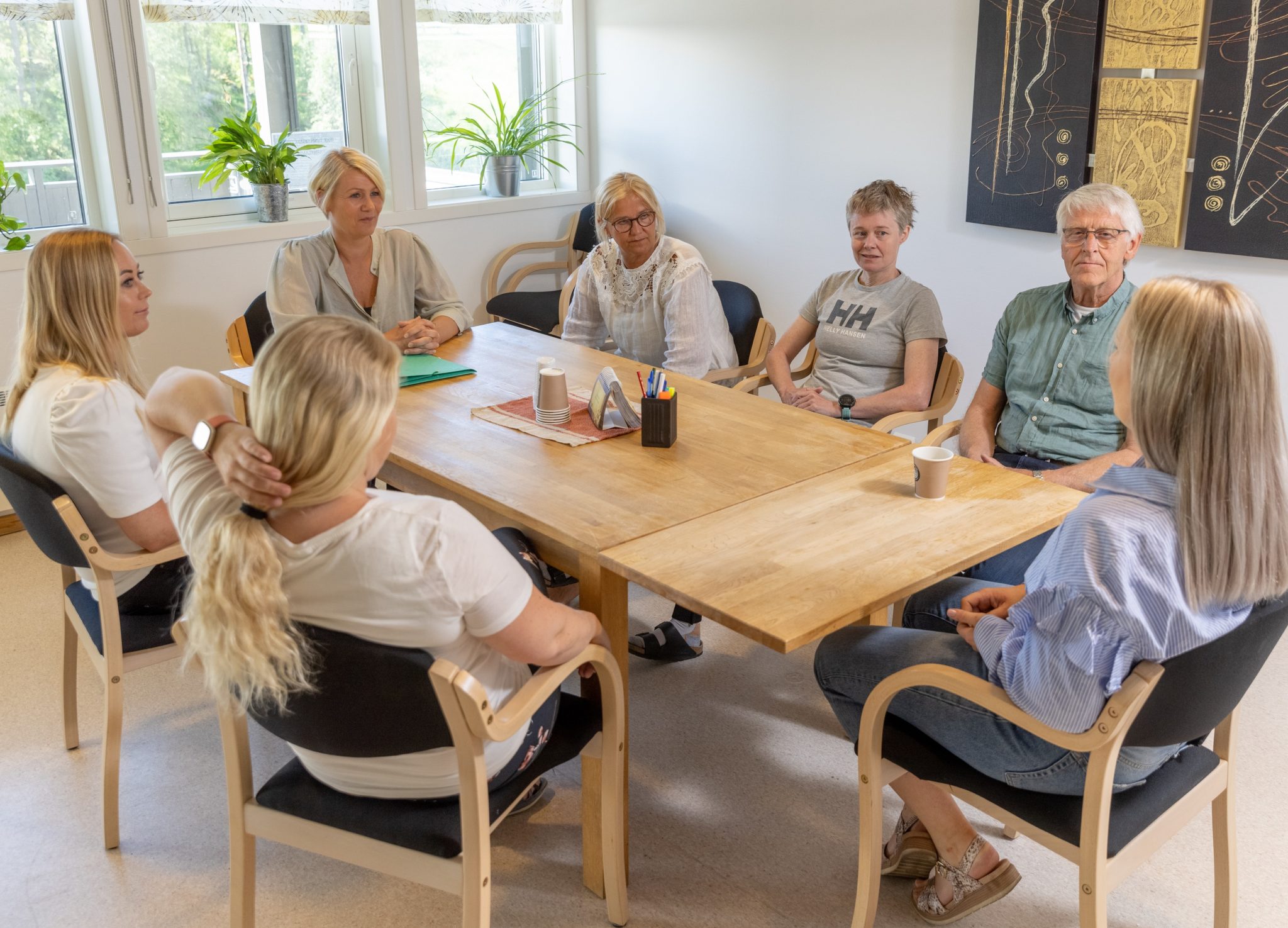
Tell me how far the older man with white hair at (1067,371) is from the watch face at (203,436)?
1.64 m

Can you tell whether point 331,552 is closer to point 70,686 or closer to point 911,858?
point 911,858

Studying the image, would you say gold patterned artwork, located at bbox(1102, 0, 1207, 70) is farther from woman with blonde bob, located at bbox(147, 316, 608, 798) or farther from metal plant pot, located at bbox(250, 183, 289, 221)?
metal plant pot, located at bbox(250, 183, 289, 221)

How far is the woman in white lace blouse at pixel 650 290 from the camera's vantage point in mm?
3293

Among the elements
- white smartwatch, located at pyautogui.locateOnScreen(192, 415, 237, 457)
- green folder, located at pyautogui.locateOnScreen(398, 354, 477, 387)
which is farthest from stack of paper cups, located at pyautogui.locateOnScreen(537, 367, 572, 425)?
white smartwatch, located at pyautogui.locateOnScreen(192, 415, 237, 457)

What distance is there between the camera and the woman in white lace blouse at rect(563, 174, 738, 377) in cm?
329

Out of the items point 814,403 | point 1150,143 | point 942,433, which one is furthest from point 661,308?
point 1150,143

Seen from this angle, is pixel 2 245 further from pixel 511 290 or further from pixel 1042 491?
pixel 1042 491

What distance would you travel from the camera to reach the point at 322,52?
15.0 feet

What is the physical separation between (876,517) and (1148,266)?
1989 millimetres

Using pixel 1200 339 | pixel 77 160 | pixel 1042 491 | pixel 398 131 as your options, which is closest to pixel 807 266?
pixel 398 131

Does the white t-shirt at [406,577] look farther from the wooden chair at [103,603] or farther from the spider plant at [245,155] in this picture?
the spider plant at [245,155]

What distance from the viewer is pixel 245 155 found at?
4.27 meters

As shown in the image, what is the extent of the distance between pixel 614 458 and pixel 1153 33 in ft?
7.33

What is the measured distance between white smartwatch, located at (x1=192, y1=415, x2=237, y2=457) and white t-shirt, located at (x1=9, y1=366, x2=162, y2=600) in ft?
1.31
